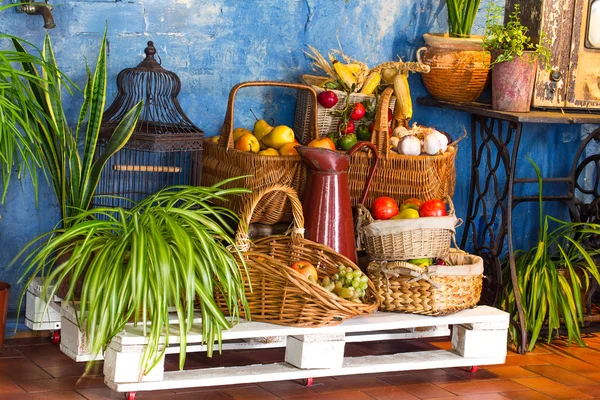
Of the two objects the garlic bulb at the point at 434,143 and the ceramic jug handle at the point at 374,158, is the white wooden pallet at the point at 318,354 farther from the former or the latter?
the garlic bulb at the point at 434,143

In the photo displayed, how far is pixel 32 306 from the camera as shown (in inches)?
151

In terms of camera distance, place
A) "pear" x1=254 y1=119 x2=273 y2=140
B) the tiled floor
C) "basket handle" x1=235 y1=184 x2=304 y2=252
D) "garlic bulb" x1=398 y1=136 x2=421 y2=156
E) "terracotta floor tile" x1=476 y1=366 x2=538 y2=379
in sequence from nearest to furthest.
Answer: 1. the tiled floor
2. "basket handle" x1=235 y1=184 x2=304 y2=252
3. "terracotta floor tile" x1=476 y1=366 x2=538 y2=379
4. "garlic bulb" x1=398 y1=136 x2=421 y2=156
5. "pear" x1=254 y1=119 x2=273 y2=140

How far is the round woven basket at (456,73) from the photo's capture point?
4.29 m

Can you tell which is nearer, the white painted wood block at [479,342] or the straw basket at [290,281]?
the straw basket at [290,281]

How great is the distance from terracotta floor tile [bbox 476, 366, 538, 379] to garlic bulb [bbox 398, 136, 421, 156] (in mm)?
965

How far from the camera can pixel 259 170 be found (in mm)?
3836

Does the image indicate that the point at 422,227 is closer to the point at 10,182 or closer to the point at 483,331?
the point at 483,331

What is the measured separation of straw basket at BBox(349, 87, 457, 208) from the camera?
3.95 meters

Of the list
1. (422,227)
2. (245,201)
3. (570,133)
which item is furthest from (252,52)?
(570,133)

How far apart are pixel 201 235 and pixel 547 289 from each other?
182 centimetres

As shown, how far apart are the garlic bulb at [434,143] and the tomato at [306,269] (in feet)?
2.69

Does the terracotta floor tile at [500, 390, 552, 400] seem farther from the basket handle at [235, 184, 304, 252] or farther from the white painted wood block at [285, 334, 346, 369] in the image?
the basket handle at [235, 184, 304, 252]

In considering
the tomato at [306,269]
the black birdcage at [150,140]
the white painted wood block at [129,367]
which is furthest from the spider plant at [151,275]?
the black birdcage at [150,140]

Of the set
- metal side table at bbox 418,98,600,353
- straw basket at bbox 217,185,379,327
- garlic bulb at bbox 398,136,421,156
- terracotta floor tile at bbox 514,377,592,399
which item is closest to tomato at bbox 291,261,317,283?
straw basket at bbox 217,185,379,327
